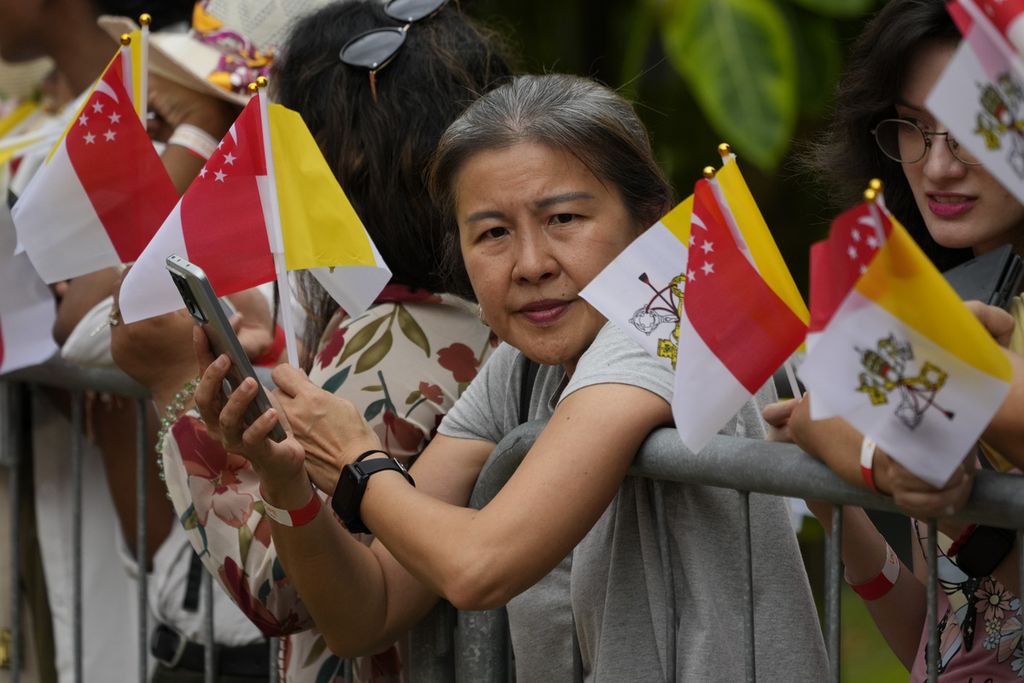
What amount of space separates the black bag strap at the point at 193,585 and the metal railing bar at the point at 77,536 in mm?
279

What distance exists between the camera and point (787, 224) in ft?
18.9

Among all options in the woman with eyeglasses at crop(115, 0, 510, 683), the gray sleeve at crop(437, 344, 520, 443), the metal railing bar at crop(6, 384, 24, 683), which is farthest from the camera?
the metal railing bar at crop(6, 384, 24, 683)

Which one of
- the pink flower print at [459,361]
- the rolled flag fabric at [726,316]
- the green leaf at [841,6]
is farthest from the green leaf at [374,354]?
the green leaf at [841,6]

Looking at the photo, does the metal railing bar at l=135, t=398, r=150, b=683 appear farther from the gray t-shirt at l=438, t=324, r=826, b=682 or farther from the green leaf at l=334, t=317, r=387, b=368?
the gray t-shirt at l=438, t=324, r=826, b=682

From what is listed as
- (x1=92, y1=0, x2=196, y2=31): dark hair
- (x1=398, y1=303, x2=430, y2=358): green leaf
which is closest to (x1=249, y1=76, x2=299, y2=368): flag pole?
(x1=398, y1=303, x2=430, y2=358): green leaf

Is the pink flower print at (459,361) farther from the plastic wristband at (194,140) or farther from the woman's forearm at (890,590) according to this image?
the plastic wristband at (194,140)

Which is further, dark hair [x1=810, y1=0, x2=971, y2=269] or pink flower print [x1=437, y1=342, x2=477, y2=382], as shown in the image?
pink flower print [x1=437, y1=342, x2=477, y2=382]

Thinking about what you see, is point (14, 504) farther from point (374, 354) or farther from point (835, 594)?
point (835, 594)

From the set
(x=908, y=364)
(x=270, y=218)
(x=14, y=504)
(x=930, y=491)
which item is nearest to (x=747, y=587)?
(x=930, y=491)

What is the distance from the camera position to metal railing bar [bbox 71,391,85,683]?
351cm

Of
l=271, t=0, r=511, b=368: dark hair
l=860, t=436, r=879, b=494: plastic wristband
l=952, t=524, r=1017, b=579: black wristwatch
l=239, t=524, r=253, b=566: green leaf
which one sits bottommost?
l=952, t=524, r=1017, b=579: black wristwatch

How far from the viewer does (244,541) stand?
8.90ft

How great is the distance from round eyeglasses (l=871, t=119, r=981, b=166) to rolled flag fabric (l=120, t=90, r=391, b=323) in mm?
855

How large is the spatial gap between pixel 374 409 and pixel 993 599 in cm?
106
